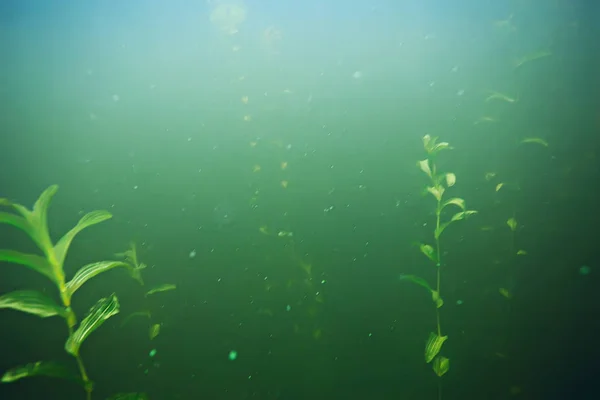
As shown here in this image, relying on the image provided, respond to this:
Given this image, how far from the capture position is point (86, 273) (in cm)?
86

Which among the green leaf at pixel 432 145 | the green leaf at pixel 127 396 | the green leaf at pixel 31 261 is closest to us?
the green leaf at pixel 31 261

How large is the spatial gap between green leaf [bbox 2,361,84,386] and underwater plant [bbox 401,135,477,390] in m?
0.82

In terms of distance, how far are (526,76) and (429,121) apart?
312mm

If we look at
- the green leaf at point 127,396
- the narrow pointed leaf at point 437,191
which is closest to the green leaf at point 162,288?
the green leaf at point 127,396

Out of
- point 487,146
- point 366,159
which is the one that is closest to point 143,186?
point 366,159

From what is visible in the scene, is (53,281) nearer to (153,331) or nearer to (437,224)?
(153,331)

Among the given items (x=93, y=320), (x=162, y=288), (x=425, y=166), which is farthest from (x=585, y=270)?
(x=93, y=320)

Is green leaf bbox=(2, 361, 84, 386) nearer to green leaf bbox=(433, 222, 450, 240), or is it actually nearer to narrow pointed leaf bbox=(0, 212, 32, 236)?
narrow pointed leaf bbox=(0, 212, 32, 236)

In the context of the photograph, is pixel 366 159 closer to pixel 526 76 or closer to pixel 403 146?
pixel 403 146

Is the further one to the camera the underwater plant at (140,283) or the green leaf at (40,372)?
the underwater plant at (140,283)

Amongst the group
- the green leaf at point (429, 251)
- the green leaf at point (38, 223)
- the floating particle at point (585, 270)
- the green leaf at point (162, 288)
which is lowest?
the floating particle at point (585, 270)

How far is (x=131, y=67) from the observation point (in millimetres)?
951

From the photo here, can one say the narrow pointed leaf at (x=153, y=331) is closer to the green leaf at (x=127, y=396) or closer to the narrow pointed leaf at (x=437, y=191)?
the green leaf at (x=127, y=396)

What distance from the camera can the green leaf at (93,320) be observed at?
0.83 m
